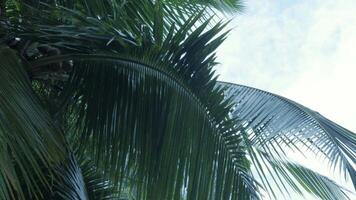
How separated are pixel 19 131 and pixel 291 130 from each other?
1.65m

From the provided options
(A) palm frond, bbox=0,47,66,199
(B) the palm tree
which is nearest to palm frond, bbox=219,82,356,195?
(B) the palm tree

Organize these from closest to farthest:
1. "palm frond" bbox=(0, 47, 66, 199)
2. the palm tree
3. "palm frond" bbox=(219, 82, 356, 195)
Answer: "palm frond" bbox=(0, 47, 66, 199), the palm tree, "palm frond" bbox=(219, 82, 356, 195)

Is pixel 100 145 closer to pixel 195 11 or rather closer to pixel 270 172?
pixel 270 172

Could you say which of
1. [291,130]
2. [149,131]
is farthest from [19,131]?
[291,130]

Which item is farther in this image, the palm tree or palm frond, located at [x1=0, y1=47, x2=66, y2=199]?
the palm tree

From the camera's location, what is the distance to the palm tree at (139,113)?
2896 millimetres

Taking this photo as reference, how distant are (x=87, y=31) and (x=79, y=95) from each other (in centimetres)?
34

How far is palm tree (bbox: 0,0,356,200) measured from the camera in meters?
2.90

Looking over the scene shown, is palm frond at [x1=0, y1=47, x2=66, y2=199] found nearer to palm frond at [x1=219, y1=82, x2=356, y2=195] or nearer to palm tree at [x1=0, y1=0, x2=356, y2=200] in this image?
palm tree at [x1=0, y1=0, x2=356, y2=200]

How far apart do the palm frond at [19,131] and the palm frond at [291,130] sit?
1.00m

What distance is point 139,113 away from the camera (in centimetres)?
311

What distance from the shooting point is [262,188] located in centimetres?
286

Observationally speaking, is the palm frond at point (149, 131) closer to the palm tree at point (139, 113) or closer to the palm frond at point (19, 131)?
the palm tree at point (139, 113)

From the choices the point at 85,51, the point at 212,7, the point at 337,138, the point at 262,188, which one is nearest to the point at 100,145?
the point at 85,51
